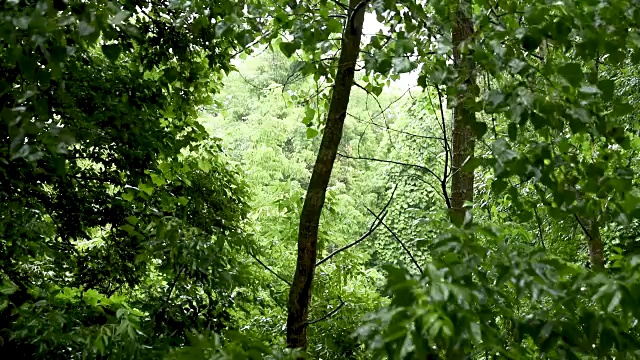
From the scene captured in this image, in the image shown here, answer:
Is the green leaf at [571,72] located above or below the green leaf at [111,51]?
below

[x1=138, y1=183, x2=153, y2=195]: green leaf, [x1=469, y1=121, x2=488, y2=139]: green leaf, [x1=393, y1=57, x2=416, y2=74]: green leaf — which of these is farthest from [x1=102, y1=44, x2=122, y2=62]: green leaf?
[x1=138, y1=183, x2=153, y2=195]: green leaf

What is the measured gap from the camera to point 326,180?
2154 millimetres

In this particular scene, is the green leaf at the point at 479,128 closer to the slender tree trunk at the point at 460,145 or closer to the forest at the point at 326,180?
the forest at the point at 326,180

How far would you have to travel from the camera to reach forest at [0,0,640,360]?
1129 millimetres

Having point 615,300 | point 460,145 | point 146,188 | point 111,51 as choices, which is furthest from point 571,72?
point 146,188

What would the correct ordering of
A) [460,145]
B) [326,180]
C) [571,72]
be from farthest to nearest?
[460,145] < [326,180] < [571,72]

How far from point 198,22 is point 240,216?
2149 mm

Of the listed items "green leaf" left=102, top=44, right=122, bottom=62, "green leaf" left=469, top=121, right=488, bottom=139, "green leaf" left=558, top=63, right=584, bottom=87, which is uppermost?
"green leaf" left=102, top=44, right=122, bottom=62

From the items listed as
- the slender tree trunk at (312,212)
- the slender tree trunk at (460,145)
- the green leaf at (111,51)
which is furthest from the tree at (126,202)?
the slender tree trunk at (460,145)

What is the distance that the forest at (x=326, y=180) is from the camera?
113 centimetres

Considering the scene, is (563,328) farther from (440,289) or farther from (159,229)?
(159,229)

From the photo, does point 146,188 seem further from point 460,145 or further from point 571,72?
point 571,72

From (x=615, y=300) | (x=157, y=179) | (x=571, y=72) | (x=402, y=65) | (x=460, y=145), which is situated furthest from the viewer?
(x=157, y=179)

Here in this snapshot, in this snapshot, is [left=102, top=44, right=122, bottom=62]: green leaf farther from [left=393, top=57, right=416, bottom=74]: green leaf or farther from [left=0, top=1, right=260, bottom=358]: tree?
[left=393, top=57, right=416, bottom=74]: green leaf
